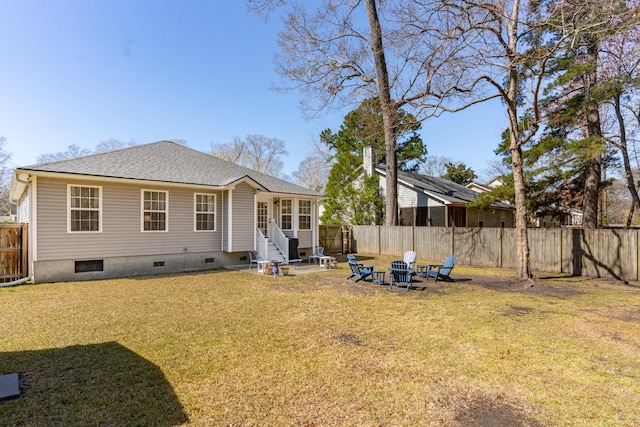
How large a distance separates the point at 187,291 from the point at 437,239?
12.0 m

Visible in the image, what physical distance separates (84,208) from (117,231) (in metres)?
1.21

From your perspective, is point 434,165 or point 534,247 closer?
point 534,247

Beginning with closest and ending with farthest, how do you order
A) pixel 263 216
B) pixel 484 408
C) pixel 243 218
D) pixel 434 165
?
pixel 484 408, pixel 243 218, pixel 263 216, pixel 434 165

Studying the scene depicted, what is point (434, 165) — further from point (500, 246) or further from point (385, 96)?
point (500, 246)

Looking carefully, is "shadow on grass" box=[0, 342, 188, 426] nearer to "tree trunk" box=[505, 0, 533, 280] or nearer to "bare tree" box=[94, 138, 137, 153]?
"tree trunk" box=[505, 0, 533, 280]

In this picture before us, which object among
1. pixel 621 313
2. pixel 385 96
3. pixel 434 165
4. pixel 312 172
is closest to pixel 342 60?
pixel 385 96

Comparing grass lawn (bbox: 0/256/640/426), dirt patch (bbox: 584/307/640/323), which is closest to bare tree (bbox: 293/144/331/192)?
grass lawn (bbox: 0/256/640/426)

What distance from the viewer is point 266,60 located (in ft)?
57.5

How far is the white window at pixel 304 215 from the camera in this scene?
1612cm

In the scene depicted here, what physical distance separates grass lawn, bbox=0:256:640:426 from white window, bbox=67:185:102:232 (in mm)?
2785

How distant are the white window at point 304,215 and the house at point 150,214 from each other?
2.0 inches

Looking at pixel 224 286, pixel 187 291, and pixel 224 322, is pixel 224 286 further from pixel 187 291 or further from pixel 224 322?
pixel 224 322

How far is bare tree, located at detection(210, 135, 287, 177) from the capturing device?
42656 mm

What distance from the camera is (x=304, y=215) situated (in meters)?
16.2
